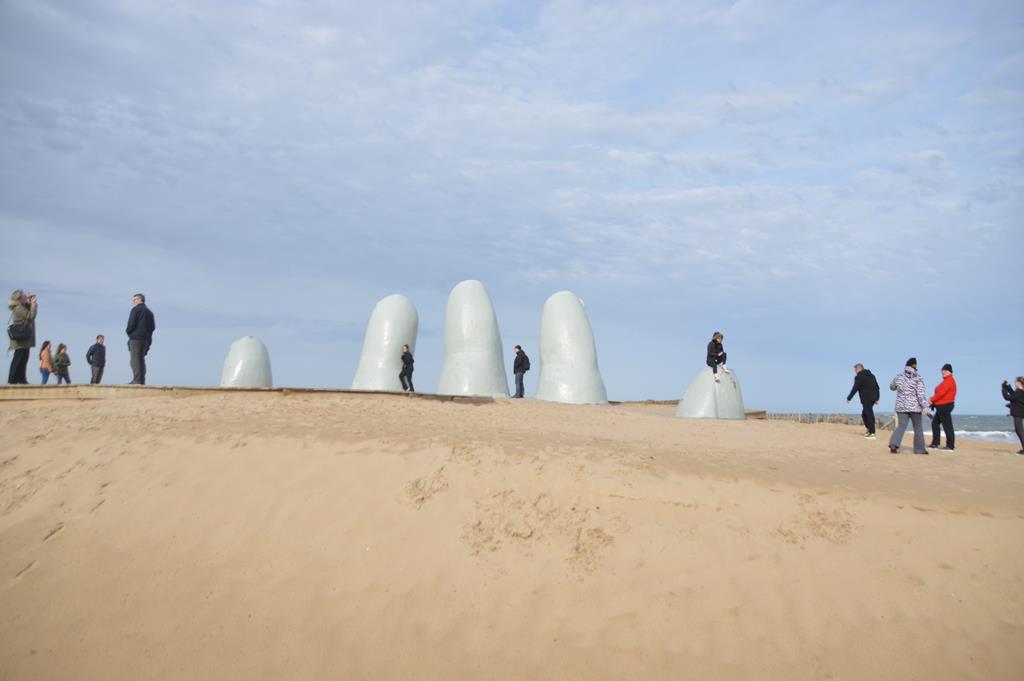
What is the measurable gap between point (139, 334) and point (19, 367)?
1991 mm

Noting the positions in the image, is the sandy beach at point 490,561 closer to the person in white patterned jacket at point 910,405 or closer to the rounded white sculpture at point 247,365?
the person in white patterned jacket at point 910,405

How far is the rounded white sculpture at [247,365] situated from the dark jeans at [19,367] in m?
4.73

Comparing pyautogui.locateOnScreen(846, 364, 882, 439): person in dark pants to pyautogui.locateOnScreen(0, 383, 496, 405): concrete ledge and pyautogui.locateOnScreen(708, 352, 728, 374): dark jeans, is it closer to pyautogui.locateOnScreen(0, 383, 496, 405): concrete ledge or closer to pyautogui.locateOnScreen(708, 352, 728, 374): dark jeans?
pyautogui.locateOnScreen(708, 352, 728, 374): dark jeans

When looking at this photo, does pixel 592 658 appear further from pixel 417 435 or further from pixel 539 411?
pixel 539 411

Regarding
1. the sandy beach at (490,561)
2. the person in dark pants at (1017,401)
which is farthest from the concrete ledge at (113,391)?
the person in dark pants at (1017,401)

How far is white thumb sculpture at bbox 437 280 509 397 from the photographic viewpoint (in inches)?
647

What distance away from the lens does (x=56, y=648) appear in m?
6.32

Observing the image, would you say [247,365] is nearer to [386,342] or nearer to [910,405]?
[386,342]

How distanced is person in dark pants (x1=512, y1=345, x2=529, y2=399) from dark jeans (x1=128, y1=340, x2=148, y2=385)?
7.29 metres

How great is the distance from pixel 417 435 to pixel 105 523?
3.19 metres

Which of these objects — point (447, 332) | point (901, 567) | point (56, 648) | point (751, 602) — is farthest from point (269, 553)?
point (447, 332)

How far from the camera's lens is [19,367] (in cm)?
1291

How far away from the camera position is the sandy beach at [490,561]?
5.81 meters

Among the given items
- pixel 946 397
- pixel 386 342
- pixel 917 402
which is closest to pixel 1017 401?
pixel 946 397
